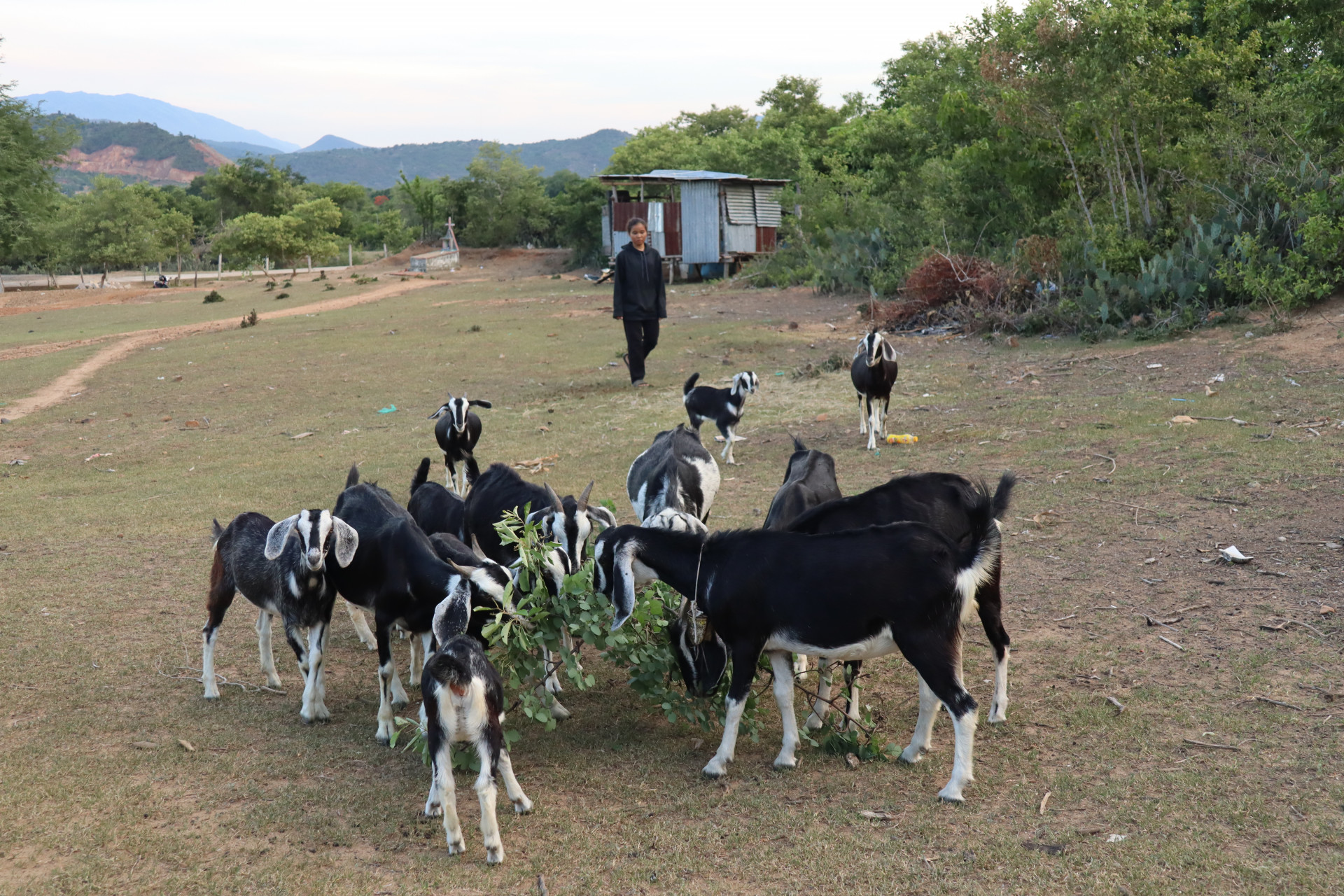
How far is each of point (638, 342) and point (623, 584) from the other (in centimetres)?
1150

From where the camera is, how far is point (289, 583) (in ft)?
19.1

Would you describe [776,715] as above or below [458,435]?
below

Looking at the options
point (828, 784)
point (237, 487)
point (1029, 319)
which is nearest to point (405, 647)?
point (828, 784)

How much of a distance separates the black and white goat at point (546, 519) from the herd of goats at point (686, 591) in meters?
0.02

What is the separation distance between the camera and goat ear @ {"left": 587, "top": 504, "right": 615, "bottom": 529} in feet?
19.3

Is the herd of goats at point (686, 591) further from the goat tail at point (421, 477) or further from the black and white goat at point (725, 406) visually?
the black and white goat at point (725, 406)

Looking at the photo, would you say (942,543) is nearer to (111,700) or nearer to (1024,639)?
(1024,639)

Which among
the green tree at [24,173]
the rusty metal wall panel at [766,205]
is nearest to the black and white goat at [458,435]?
the rusty metal wall panel at [766,205]

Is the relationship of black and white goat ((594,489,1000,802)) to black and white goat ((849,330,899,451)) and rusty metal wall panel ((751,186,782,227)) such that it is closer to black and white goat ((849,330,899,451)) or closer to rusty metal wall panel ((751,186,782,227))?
black and white goat ((849,330,899,451))

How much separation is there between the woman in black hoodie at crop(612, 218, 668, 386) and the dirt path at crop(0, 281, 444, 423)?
925 cm

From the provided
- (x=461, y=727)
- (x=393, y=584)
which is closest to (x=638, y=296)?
(x=393, y=584)

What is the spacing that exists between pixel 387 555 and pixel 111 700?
6.15 ft

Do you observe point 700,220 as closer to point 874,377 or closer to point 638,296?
point 638,296

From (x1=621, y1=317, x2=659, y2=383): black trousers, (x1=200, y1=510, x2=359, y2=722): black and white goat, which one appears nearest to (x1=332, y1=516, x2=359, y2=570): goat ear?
(x1=200, y1=510, x2=359, y2=722): black and white goat
